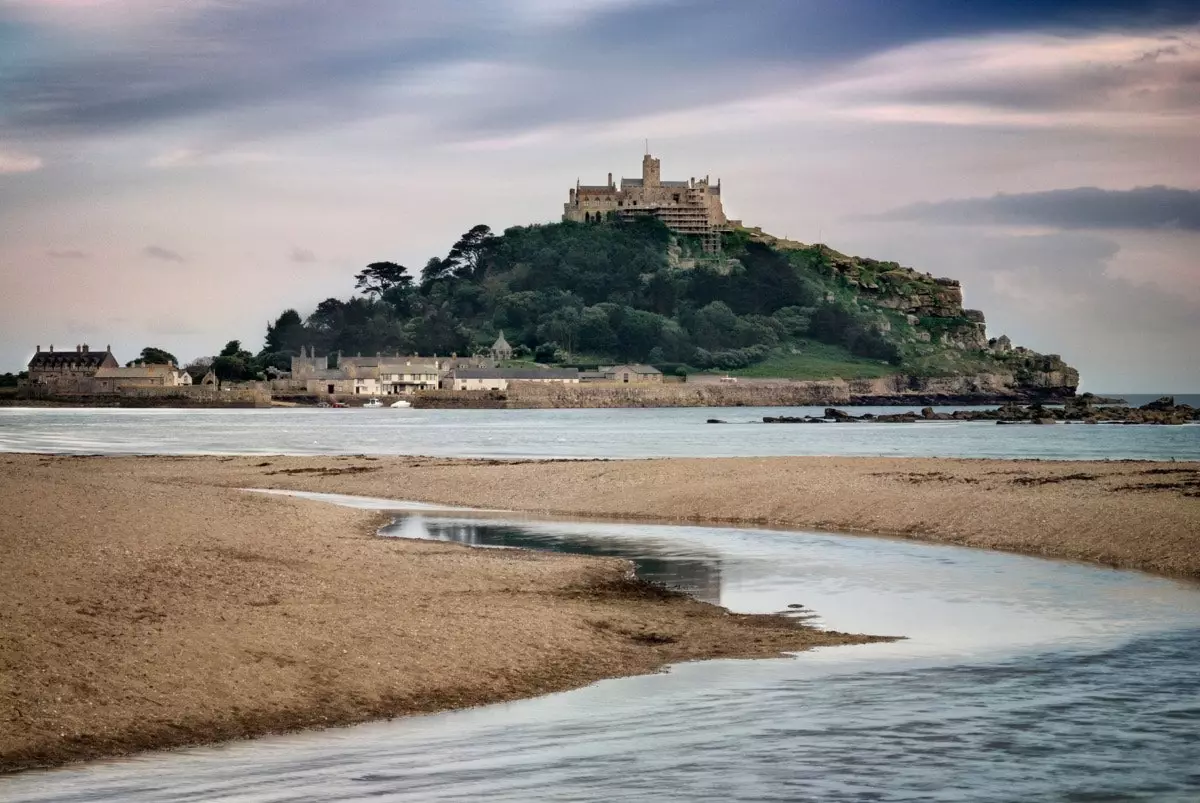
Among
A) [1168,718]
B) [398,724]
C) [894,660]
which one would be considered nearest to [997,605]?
[894,660]

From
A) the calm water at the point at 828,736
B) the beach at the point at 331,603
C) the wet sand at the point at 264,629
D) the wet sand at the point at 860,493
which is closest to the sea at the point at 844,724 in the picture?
the calm water at the point at 828,736

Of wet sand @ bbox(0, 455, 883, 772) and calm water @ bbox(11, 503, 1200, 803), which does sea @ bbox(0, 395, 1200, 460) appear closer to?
wet sand @ bbox(0, 455, 883, 772)

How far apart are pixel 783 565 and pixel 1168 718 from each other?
12.4 m

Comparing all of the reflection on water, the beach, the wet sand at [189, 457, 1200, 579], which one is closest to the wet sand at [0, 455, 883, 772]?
the beach

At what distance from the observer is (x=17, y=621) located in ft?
46.5

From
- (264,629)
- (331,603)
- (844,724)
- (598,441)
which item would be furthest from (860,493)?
(598,441)

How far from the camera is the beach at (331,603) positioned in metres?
13.1

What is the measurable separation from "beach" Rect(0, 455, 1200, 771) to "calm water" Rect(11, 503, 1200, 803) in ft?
2.24

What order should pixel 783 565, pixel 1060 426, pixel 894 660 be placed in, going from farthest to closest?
pixel 1060 426 → pixel 783 565 → pixel 894 660

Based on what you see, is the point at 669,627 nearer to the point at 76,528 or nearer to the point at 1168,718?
the point at 1168,718

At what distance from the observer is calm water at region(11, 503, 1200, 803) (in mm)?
11516

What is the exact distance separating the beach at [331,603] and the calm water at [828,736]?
0.68 metres

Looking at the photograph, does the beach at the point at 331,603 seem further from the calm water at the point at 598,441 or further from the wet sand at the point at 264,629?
the calm water at the point at 598,441

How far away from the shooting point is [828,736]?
43.5 ft
